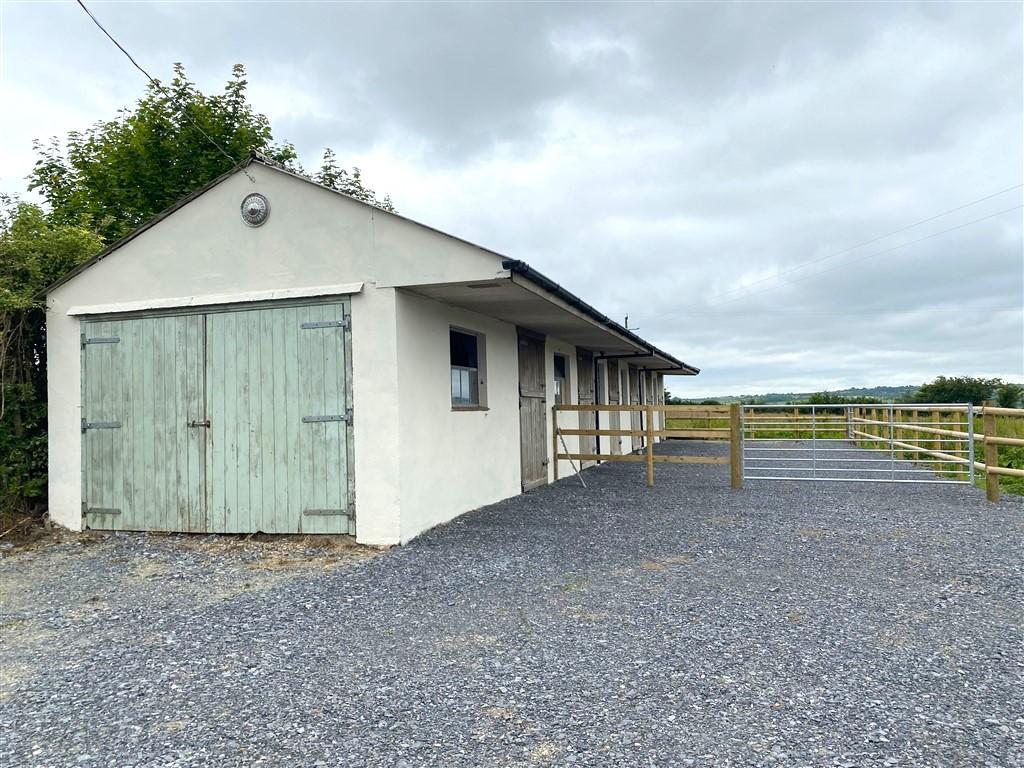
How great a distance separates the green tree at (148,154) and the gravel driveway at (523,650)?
34.3 ft

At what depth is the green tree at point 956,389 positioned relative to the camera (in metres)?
40.8

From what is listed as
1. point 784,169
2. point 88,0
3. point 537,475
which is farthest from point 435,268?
point 784,169

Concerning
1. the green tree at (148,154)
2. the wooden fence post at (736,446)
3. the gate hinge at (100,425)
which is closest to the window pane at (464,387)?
the gate hinge at (100,425)

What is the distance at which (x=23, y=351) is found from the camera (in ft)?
23.4

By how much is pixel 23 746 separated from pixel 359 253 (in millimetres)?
4420

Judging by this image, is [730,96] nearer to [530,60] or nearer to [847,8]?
[847,8]

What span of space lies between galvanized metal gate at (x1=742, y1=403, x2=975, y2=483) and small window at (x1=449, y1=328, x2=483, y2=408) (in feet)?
14.5

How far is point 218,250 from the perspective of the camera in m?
6.41

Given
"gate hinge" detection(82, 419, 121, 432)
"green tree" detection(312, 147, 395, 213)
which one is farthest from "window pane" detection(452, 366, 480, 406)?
"green tree" detection(312, 147, 395, 213)

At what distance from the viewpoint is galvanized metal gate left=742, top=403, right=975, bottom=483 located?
973 centimetres

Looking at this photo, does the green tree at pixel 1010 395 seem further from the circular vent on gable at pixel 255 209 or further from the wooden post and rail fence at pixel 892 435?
the circular vent on gable at pixel 255 209

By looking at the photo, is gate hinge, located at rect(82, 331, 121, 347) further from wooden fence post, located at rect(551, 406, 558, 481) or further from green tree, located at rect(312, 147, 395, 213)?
green tree, located at rect(312, 147, 395, 213)

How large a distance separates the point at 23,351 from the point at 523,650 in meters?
6.93

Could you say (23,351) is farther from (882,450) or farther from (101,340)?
(882,450)
